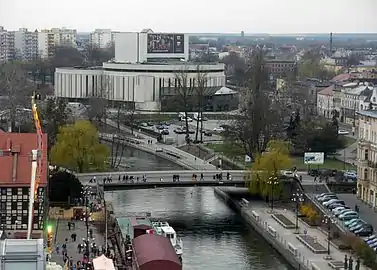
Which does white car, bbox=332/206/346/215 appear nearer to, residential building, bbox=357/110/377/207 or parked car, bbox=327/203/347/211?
parked car, bbox=327/203/347/211

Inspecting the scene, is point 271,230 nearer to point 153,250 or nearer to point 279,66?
point 153,250

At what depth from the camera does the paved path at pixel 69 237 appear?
12883mm

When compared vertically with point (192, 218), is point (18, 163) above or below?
above

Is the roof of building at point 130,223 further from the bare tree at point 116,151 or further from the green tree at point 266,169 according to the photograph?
the bare tree at point 116,151

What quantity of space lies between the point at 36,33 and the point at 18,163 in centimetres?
4926

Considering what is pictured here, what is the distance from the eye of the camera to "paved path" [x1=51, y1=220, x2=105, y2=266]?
1288 cm

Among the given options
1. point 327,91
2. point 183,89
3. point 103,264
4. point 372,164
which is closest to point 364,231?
point 372,164

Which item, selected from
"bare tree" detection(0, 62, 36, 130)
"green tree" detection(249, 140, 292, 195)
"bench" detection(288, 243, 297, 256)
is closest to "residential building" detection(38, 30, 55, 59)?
"bare tree" detection(0, 62, 36, 130)

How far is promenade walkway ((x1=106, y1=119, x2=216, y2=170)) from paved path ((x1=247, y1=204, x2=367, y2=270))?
4322 millimetres

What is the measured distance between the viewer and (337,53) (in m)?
66.9

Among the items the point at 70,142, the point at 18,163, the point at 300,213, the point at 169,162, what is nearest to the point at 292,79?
the point at 169,162

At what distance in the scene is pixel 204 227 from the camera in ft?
52.5

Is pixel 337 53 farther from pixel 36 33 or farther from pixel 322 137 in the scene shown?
pixel 322 137

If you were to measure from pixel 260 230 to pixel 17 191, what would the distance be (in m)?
4.05
